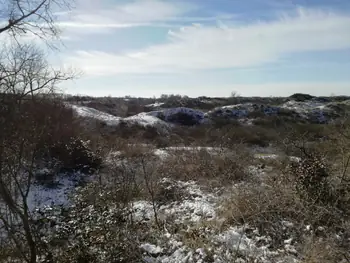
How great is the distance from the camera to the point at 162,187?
8.34 metres

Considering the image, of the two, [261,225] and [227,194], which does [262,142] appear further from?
[261,225]

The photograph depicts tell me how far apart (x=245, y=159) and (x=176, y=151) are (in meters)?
2.92

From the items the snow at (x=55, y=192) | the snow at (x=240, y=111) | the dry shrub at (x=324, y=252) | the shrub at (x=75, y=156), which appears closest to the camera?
the dry shrub at (x=324, y=252)

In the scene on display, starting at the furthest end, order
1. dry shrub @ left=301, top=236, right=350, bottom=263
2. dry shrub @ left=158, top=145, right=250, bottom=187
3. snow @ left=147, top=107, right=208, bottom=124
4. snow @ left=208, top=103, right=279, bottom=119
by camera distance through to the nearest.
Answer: snow @ left=208, top=103, right=279, bottom=119, snow @ left=147, top=107, right=208, bottom=124, dry shrub @ left=158, top=145, right=250, bottom=187, dry shrub @ left=301, top=236, right=350, bottom=263

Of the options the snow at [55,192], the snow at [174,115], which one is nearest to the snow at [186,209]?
the snow at [55,192]

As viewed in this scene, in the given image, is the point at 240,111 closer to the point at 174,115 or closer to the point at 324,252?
the point at 174,115

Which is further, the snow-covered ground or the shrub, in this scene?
the snow-covered ground

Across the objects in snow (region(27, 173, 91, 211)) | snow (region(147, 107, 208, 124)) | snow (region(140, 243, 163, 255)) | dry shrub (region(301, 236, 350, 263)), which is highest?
snow (region(147, 107, 208, 124))

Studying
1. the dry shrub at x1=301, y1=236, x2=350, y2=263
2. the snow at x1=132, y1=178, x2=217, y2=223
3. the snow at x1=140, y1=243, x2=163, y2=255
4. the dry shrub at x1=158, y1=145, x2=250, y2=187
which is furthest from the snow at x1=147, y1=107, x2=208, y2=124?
the dry shrub at x1=301, y1=236, x2=350, y2=263

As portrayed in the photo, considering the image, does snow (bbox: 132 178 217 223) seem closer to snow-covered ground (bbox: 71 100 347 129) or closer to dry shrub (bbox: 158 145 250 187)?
dry shrub (bbox: 158 145 250 187)

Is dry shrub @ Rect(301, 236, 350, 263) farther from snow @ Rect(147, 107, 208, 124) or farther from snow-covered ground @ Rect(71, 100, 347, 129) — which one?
snow @ Rect(147, 107, 208, 124)

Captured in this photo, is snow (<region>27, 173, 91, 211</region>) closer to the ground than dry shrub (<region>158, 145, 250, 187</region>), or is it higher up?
closer to the ground

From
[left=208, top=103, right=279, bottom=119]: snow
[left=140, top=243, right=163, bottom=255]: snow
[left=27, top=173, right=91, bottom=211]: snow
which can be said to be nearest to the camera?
[left=140, top=243, right=163, bottom=255]: snow

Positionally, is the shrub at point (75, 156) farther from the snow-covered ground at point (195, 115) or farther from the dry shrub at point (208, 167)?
the snow-covered ground at point (195, 115)
